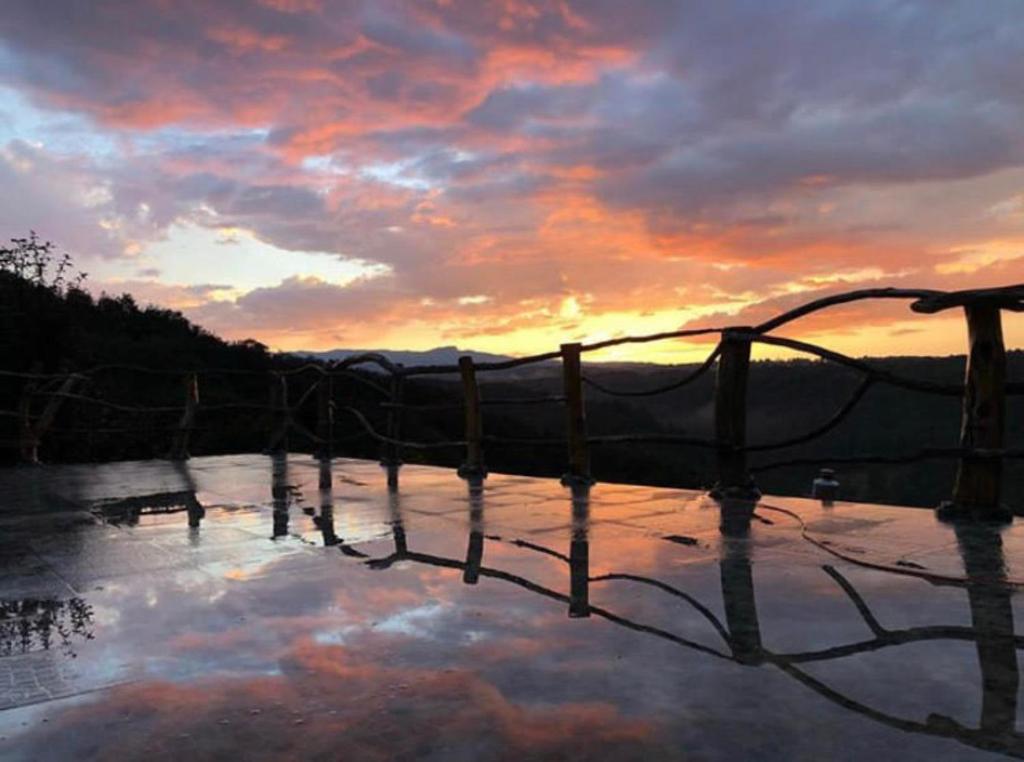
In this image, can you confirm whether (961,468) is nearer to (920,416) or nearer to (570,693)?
(570,693)

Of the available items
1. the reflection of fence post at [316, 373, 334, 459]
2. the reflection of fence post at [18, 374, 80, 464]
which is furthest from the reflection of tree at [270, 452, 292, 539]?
the reflection of fence post at [18, 374, 80, 464]

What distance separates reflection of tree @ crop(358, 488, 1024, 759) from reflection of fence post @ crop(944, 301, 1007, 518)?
0.23 metres

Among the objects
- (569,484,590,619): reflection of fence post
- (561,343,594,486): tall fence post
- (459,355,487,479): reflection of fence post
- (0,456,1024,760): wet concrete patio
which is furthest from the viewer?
(459,355,487,479): reflection of fence post

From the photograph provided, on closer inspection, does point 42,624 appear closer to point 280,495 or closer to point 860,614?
point 860,614

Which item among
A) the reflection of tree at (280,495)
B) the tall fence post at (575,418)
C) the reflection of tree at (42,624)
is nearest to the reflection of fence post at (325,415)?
the reflection of tree at (280,495)

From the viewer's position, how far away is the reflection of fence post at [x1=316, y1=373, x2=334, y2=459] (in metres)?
9.14

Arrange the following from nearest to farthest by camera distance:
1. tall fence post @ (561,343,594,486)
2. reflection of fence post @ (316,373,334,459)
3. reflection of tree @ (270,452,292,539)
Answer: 1. reflection of tree @ (270,452,292,539)
2. tall fence post @ (561,343,594,486)
3. reflection of fence post @ (316,373,334,459)

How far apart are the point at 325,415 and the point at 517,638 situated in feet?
22.9

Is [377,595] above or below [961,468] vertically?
below

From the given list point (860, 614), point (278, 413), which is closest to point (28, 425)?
point (278, 413)

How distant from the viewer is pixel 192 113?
32.4 feet

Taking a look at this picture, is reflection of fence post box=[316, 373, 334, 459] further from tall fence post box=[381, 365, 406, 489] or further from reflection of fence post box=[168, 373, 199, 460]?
reflection of fence post box=[168, 373, 199, 460]

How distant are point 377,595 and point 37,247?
13.7 meters

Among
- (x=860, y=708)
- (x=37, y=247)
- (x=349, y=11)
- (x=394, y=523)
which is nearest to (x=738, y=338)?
(x=394, y=523)
